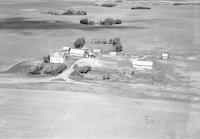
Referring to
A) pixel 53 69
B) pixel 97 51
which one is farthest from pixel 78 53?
pixel 53 69

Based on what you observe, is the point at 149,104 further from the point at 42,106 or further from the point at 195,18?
the point at 195,18

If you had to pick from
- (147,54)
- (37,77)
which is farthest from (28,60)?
(147,54)

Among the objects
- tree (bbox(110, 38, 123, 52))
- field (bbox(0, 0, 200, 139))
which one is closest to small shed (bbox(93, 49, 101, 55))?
field (bbox(0, 0, 200, 139))

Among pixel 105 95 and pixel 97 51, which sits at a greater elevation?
pixel 97 51

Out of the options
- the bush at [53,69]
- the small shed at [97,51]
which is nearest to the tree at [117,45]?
the small shed at [97,51]

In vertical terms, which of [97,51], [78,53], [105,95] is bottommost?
[105,95]

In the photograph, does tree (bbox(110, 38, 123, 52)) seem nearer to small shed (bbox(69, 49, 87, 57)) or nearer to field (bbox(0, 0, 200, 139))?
field (bbox(0, 0, 200, 139))

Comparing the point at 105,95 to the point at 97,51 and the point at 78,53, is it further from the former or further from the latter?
the point at 97,51

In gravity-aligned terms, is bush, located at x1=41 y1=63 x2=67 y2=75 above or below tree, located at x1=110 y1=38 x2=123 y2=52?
below
